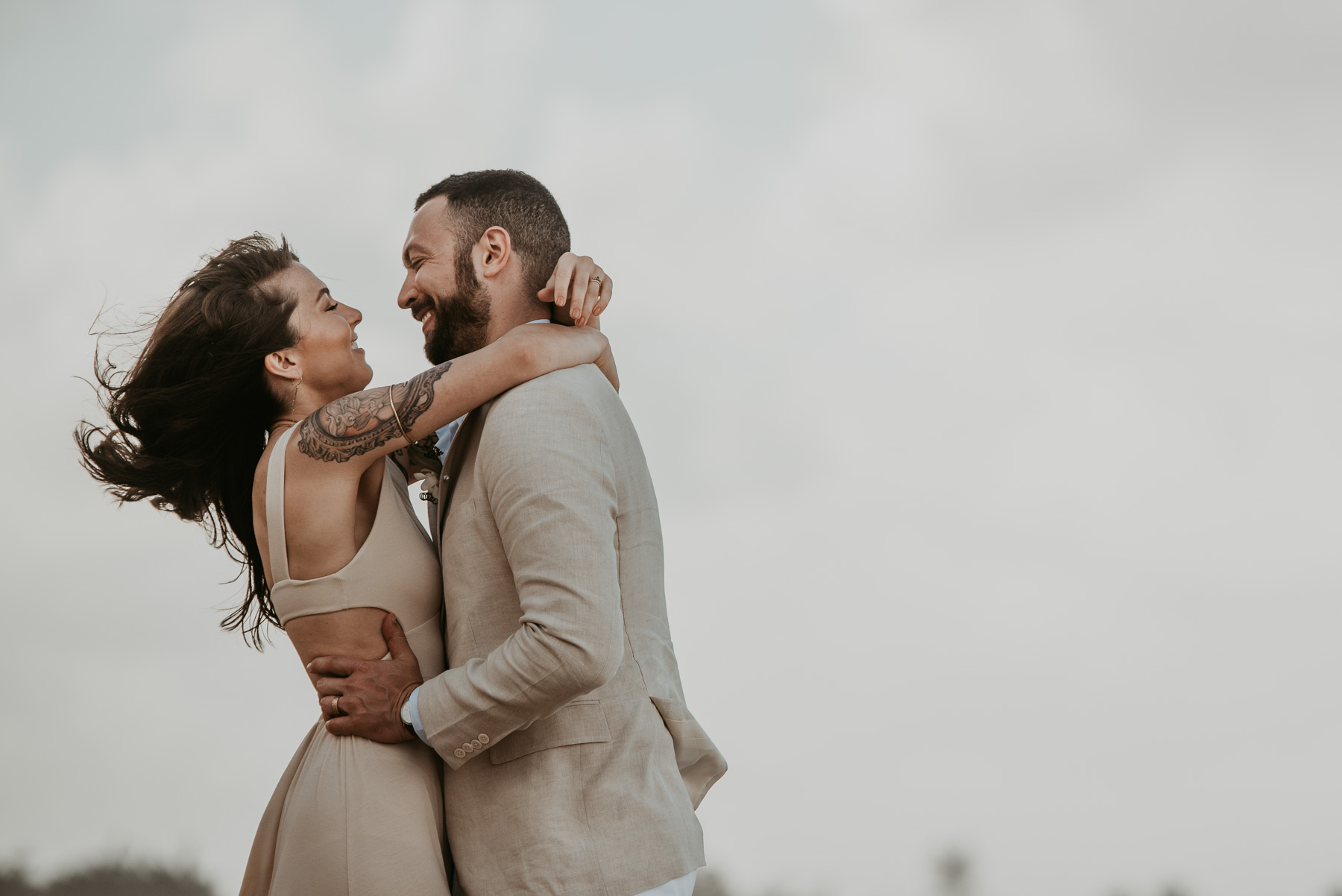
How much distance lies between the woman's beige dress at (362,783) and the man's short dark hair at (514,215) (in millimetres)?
667

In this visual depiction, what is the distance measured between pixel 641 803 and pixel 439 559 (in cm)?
71

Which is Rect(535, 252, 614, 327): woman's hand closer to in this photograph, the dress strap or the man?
the man

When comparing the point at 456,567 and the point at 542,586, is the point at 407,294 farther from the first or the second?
the point at 542,586

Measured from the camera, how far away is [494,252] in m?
2.59

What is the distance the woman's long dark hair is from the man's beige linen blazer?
65cm

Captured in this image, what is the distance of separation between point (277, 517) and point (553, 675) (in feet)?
2.41

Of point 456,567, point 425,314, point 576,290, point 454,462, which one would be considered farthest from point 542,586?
point 425,314

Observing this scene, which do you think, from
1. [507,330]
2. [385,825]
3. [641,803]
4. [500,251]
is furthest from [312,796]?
[500,251]

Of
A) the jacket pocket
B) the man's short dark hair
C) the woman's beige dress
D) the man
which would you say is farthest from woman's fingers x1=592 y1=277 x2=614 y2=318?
the jacket pocket

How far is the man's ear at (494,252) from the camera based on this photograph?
8.46ft

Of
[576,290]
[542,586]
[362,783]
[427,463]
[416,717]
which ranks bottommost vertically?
[362,783]

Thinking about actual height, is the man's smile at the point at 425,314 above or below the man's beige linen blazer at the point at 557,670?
above

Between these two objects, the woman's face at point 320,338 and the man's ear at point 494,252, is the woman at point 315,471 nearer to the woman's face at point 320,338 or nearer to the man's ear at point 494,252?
the woman's face at point 320,338

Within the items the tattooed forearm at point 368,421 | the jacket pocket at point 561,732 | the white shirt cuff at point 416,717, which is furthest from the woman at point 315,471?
the jacket pocket at point 561,732
